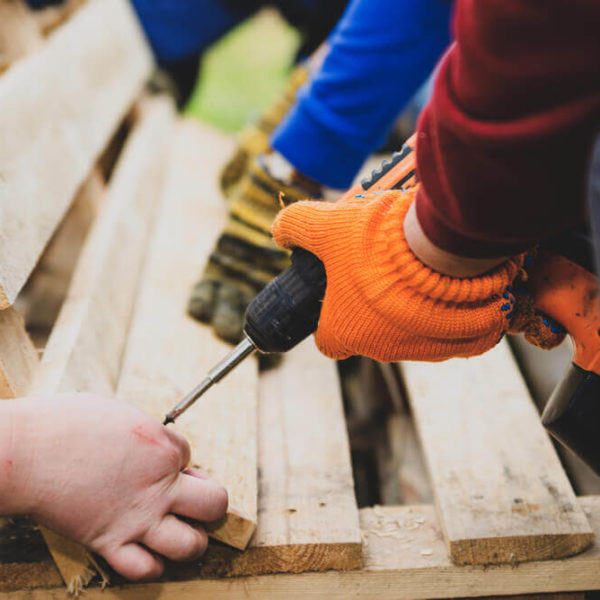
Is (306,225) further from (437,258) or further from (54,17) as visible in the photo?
A: (54,17)

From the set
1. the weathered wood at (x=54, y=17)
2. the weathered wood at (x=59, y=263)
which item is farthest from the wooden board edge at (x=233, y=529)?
the weathered wood at (x=54, y=17)

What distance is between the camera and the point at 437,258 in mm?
581

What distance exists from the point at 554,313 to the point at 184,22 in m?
1.68

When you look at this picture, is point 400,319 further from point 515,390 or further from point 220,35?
point 220,35

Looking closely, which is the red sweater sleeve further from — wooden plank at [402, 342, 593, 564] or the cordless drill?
wooden plank at [402, 342, 593, 564]

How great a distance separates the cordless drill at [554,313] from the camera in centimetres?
66

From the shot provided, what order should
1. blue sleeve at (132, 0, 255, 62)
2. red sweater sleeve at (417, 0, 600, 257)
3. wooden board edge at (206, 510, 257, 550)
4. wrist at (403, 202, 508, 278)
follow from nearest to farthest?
red sweater sleeve at (417, 0, 600, 257), wrist at (403, 202, 508, 278), wooden board edge at (206, 510, 257, 550), blue sleeve at (132, 0, 255, 62)

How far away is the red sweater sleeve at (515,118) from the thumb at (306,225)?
5.8 inches

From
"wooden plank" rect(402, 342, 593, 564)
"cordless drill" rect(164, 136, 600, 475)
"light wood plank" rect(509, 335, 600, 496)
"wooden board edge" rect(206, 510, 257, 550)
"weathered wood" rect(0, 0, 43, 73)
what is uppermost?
"weathered wood" rect(0, 0, 43, 73)

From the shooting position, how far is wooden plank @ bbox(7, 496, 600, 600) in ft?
2.42

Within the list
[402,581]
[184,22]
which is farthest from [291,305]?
[184,22]

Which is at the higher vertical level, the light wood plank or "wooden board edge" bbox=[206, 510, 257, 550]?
"wooden board edge" bbox=[206, 510, 257, 550]

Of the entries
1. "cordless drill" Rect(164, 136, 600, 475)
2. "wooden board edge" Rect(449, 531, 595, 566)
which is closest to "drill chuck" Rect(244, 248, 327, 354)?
"cordless drill" Rect(164, 136, 600, 475)

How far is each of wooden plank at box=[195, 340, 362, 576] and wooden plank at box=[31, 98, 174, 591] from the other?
8.7 inches
